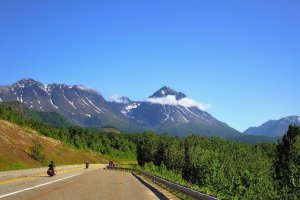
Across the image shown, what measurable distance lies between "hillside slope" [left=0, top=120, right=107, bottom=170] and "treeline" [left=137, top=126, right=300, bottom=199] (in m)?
24.0

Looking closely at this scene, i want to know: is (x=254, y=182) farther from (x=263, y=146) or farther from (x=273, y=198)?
(x=263, y=146)

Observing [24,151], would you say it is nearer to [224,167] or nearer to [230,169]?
[224,167]

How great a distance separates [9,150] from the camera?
9325 centimetres

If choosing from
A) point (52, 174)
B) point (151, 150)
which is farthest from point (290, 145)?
point (52, 174)

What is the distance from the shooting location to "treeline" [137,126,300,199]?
51.1m

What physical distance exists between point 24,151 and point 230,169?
4849cm

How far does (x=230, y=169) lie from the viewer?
80312 millimetres

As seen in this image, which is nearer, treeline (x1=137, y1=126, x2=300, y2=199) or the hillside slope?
treeline (x1=137, y1=126, x2=300, y2=199)

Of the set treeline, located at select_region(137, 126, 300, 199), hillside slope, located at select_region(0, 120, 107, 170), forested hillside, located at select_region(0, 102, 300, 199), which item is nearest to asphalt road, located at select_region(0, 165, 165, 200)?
forested hillside, located at select_region(0, 102, 300, 199)

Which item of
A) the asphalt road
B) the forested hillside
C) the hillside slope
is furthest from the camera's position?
the hillside slope

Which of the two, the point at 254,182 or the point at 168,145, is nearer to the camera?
the point at 254,182

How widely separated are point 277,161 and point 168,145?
35613 millimetres

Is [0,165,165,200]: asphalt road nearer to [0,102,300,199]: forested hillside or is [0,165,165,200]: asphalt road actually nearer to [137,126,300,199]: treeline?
[0,102,300,199]: forested hillside

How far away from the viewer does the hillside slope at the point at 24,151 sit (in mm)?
86500
